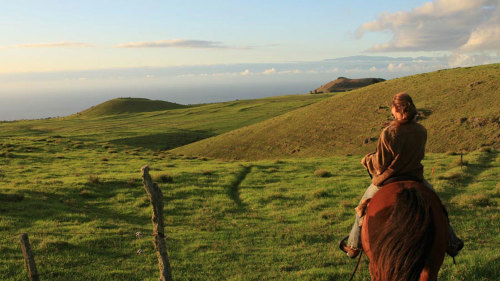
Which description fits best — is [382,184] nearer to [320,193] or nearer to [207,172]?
[320,193]

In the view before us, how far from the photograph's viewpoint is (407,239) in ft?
16.6

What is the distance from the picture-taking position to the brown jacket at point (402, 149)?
6012 millimetres

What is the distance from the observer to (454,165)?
25.2m

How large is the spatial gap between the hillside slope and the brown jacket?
38.2 m

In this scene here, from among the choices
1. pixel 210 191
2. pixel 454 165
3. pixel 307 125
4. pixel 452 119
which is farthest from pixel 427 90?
pixel 210 191

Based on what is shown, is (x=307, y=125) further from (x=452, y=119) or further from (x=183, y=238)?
(x=183, y=238)

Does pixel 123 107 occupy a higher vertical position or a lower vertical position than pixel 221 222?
higher

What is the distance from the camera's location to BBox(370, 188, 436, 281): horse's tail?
5.03 m

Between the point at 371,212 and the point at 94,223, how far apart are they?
13516 mm

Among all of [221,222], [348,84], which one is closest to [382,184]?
[221,222]

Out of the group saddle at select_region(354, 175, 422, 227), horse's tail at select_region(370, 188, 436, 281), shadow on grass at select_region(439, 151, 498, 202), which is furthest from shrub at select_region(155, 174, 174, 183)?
horse's tail at select_region(370, 188, 436, 281)

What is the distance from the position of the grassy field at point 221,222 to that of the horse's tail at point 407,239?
4.25 meters

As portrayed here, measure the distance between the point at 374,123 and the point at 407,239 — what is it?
166 ft

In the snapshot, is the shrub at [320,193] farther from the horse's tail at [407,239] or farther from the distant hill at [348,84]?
the distant hill at [348,84]
